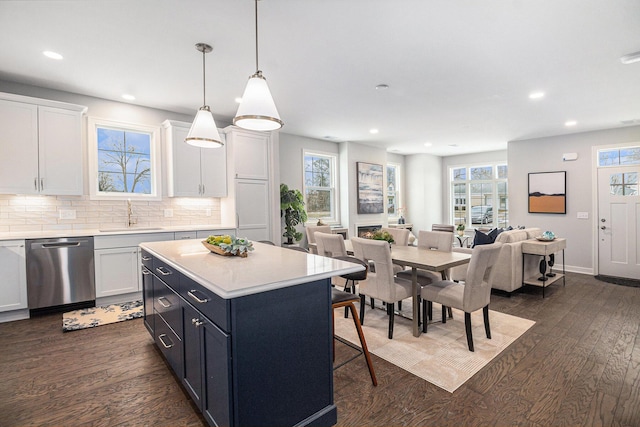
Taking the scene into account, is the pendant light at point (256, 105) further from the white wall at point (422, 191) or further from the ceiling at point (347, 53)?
the white wall at point (422, 191)

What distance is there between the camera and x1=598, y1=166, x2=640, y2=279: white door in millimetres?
5414

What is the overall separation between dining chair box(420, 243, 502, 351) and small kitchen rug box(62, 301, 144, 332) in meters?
3.32

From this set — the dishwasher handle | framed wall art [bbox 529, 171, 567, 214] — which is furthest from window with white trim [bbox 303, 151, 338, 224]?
framed wall art [bbox 529, 171, 567, 214]

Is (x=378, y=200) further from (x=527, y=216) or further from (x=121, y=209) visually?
(x=121, y=209)

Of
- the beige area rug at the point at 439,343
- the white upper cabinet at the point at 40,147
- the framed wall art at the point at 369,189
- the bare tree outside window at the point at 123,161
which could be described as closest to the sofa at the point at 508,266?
the beige area rug at the point at 439,343

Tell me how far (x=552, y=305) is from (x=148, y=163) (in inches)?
230

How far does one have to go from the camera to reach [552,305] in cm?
400

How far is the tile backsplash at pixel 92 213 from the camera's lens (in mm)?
3771

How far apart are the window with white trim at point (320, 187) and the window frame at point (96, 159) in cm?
280

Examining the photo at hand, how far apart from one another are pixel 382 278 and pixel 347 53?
2146 mm

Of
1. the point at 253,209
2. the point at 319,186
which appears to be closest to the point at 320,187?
the point at 319,186

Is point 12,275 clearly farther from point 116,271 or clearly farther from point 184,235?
point 184,235

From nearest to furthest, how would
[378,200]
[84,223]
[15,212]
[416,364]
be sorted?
1. [416,364]
2. [15,212]
3. [84,223]
4. [378,200]

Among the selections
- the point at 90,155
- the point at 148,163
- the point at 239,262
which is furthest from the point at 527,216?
the point at 90,155
